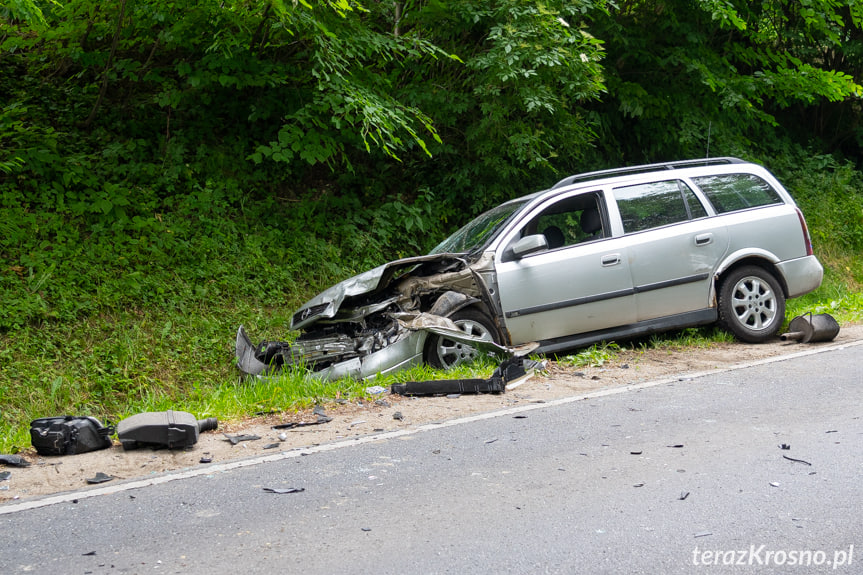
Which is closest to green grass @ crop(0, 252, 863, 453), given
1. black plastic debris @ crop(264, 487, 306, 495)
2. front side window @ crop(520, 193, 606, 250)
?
front side window @ crop(520, 193, 606, 250)

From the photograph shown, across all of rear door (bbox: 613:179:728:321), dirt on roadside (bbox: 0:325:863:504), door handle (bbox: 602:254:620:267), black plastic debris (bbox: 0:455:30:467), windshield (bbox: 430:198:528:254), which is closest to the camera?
dirt on roadside (bbox: 0:325:863:504)

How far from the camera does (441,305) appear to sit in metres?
6.93

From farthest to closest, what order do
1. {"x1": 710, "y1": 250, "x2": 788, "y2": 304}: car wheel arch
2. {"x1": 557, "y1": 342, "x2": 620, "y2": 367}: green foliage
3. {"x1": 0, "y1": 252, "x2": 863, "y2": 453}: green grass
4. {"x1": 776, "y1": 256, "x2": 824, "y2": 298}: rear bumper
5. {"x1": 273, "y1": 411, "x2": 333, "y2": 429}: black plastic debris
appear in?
{"x1": 776, "y1": 256, "x2": 824, "y2": 298}: rear bumper < {"x1": 710, "y1": 250, "x2": 788, "y2": 304}: car wheel arch < {"x1": 557, "y1": 342, "x2": 620, "y2": 367}: green foliage < {"x1": 0, "y1": 252, "x2": 863, "y2": 453}: green grass < {"x1": 273, "y1": 411, "x2": 333, "y2": 429}: black plastic debris

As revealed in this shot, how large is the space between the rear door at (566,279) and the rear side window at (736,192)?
50.1 inches

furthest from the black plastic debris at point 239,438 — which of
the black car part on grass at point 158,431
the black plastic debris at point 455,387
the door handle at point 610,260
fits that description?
Answer: the door handle at point 610,260

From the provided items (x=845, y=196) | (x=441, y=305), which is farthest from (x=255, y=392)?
(x=845, y=196)

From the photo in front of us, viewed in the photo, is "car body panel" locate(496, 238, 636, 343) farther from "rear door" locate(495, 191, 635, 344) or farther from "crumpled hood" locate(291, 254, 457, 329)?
"crumpled hood" locate(291, 254, 457, 329)

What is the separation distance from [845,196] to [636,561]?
568 inches

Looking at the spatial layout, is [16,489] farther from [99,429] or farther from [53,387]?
[53,387]

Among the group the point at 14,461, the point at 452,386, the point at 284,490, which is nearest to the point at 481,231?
the point at 452,386

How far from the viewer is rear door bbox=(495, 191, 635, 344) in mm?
7082

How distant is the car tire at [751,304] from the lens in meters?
7.78

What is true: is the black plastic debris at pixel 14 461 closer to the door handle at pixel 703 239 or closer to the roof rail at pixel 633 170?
the roof rail at pixel 633 170

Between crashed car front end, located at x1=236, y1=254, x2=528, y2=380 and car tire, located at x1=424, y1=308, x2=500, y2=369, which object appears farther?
car tire, located at x1=424, y1=308, x2=500, y2=369
